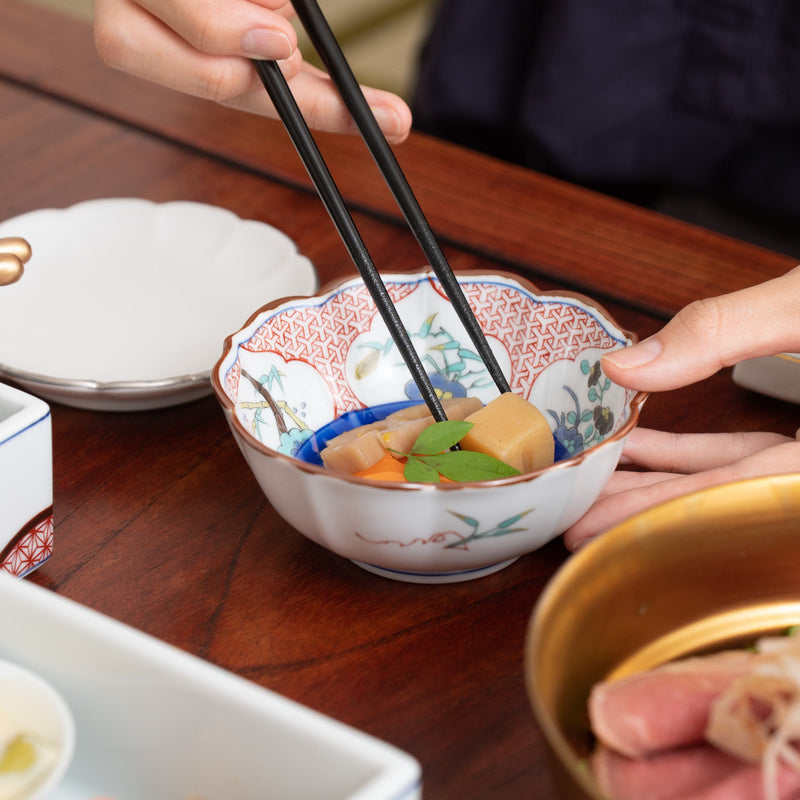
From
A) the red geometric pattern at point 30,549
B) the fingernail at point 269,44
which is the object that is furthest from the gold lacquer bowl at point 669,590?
the fingernail at point 269,44

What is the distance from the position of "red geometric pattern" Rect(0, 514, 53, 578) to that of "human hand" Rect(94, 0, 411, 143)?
40 centimetres

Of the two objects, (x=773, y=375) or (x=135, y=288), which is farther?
(x=135, y=288)

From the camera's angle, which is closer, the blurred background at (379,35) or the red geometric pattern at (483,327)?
the red geometric pattern at (483,327)

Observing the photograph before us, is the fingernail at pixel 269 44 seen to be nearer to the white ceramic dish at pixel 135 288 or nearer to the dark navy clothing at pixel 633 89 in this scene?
the white ceramic dish at pixel 135 288

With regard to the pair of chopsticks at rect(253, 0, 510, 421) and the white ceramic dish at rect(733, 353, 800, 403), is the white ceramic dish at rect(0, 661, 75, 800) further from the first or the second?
the white ceramic dish at rect(733, 353, 800, 403)

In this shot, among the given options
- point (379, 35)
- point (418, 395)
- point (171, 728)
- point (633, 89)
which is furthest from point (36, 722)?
point (379, 35)

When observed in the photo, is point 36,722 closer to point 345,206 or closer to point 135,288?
point 345,206

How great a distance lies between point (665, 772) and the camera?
0.46 metres

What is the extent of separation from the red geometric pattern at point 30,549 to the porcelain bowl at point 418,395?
5.8 inches

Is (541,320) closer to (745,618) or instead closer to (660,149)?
(745,618)

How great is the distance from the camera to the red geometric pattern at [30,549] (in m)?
0.66

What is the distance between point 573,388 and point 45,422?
0.38m

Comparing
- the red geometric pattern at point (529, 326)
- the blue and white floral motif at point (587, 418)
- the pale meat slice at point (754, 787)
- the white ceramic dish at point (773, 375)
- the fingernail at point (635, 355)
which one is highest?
the fingernail at point (635, 355)

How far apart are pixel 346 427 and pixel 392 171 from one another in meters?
0.20
